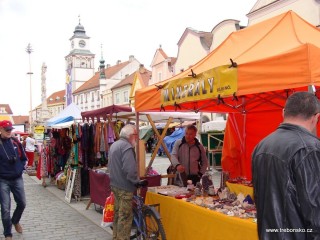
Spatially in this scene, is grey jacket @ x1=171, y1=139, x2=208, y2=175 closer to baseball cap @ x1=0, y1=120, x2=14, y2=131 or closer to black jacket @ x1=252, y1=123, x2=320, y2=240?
baseball cap @ x1=0, y1=120, x2=14, y2=131

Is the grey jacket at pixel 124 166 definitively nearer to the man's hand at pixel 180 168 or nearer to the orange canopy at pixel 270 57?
the orange canopy at pixel 270 57

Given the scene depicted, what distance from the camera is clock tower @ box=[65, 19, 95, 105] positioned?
83.7m

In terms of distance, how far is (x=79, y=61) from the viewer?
86.3 m

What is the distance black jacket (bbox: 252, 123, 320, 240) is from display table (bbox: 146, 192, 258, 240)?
5.02ft

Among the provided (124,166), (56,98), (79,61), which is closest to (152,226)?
(124,166)

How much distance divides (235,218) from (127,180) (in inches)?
64.0

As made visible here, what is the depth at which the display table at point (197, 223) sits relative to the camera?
3.54 m

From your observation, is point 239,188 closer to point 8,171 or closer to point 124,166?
point 124,166

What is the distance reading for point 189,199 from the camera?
15.7 feet

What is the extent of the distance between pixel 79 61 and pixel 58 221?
3252 inches

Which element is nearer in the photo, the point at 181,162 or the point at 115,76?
the point at 181,162

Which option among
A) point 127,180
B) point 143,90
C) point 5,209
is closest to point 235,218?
point 127,180

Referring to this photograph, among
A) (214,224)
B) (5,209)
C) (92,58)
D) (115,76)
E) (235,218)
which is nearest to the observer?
(235,218)

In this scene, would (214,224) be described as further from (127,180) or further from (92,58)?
(92,58)
